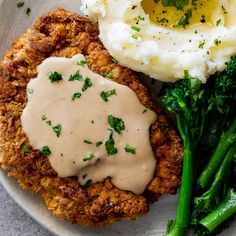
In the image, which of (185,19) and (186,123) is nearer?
(186,123)

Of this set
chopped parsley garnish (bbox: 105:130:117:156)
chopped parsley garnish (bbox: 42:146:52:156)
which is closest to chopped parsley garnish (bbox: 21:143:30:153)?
chopped parsley garnish (bbox: 42:146:52:156)

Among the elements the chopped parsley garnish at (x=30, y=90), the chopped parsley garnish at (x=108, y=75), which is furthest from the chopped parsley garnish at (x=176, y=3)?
the chopped parsley garnish at (x=30, y=90)

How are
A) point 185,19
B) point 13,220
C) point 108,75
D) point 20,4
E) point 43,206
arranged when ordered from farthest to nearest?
point 13,220 → point 20,4 → point 43,206 → point 185,19 → point 108,75

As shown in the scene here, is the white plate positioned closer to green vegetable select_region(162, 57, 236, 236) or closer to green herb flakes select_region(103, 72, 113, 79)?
green vegetable select_region(162, 57, 236, 236)

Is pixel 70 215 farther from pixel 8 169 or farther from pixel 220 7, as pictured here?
pixel 220 7

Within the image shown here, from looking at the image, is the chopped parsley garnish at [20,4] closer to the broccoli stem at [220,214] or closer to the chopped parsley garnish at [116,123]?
the chopped parsley garnish at [116,123]

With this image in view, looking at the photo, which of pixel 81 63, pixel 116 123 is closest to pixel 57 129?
pixel 116 123

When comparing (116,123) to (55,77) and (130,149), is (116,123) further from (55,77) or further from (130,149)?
(55,77)
